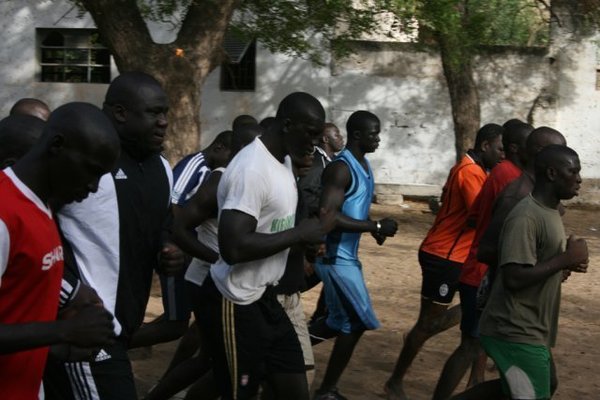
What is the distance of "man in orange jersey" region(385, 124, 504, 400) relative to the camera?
7086mm

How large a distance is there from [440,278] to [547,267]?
2.20m

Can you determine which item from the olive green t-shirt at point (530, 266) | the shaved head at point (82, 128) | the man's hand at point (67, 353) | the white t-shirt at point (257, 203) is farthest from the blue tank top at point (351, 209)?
the shaved head at point (82, 128)

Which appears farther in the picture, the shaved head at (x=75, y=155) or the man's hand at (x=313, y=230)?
the man's hand at (x=313, y=230)

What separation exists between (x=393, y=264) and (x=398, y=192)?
665cm

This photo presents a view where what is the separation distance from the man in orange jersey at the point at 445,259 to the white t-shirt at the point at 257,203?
2231 mm

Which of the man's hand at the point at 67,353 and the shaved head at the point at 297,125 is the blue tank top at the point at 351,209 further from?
the man's hand at the point at 67,353

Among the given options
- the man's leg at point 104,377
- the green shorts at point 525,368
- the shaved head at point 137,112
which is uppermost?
the shaved head at point 137,112

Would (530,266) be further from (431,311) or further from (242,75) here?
(242,75)

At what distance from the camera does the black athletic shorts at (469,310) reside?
643cm

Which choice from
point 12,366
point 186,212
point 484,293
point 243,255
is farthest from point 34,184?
point 484,293

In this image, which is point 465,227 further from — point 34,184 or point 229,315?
point 34,184

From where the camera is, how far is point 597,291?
11.6 metres

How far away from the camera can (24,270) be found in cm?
302

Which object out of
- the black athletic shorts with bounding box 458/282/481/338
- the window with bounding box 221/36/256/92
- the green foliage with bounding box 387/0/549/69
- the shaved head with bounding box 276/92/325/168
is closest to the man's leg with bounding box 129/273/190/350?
the black athletic shorts with bounding box 458/282/481/338
